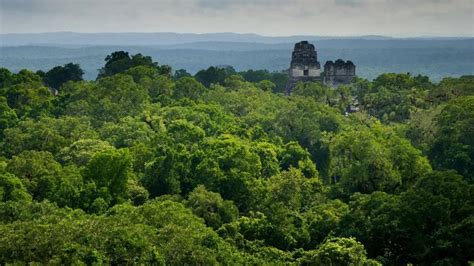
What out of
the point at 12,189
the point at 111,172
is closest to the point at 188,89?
the point at 111,172

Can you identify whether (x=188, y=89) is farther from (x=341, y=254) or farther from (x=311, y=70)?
(x=341, y=254)

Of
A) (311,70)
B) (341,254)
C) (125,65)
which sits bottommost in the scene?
(341,254)

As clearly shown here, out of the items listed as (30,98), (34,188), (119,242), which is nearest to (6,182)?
(34,188)

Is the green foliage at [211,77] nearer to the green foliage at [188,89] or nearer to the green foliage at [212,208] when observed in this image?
the green foliage at [188,89]

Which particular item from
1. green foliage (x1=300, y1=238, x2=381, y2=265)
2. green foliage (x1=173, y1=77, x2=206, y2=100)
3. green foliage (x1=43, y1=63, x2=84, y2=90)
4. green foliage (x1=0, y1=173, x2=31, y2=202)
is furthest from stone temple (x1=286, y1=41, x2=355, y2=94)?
green foliage (x1=300, y1=238, x2=381, y2=265)

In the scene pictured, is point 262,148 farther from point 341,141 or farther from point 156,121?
point 156,121
